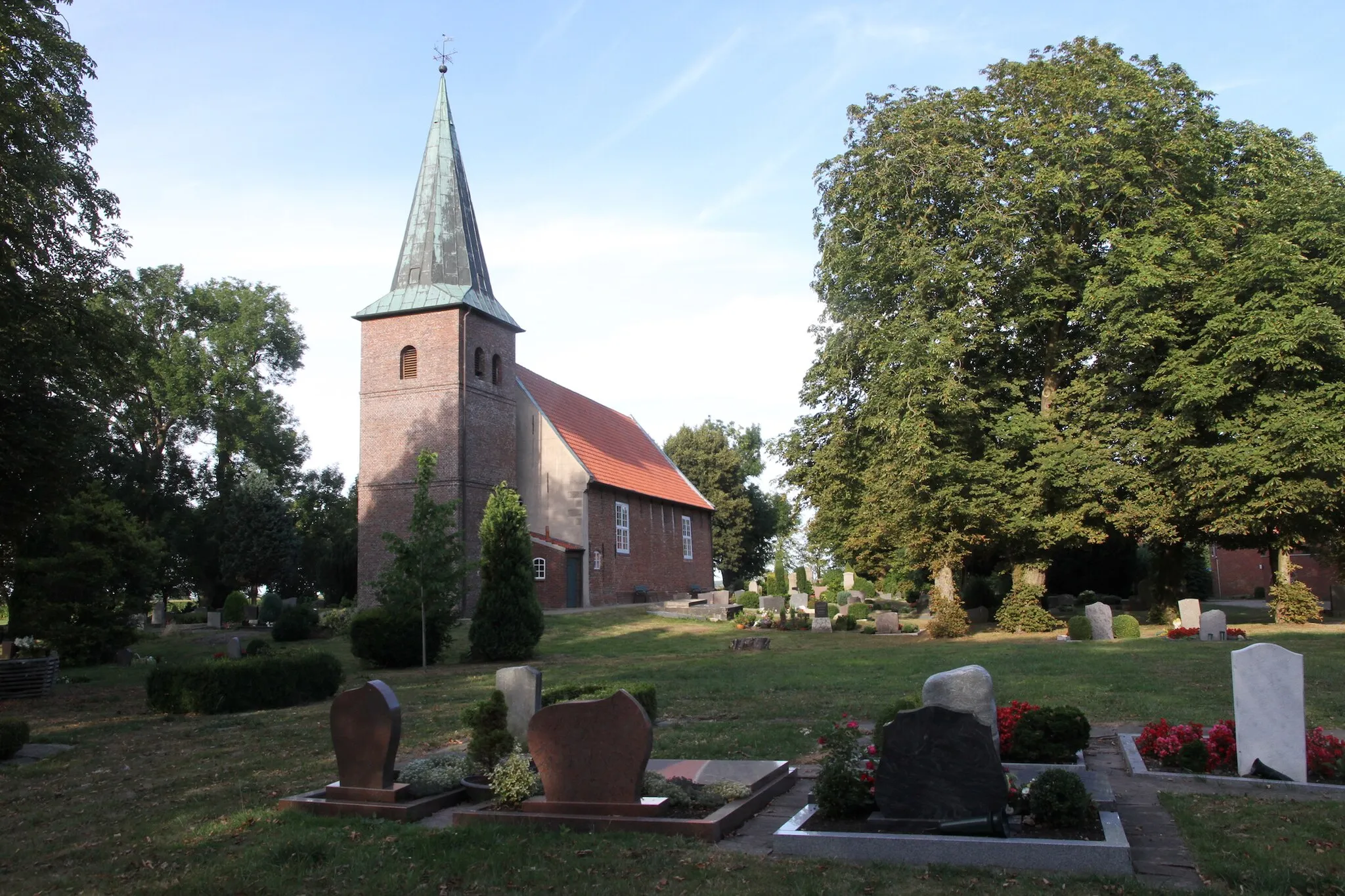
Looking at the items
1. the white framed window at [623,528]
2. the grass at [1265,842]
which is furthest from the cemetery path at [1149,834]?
the white framed window at [623,528]

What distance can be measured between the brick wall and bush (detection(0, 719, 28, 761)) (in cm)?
2820

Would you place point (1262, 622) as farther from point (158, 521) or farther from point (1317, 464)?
point (158, 521)

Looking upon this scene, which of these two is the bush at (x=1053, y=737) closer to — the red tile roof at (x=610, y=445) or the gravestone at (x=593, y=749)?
the gravestone at (x=593, y=749)

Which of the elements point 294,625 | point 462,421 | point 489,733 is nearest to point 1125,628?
point 489,733

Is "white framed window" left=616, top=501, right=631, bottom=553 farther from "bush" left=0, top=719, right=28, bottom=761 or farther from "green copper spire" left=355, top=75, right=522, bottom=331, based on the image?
"bush" left=0, top=719, right=28, bottom=761

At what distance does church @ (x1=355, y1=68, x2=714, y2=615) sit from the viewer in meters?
35.0

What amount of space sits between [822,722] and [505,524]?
12.2 m

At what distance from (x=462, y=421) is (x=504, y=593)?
13.6 metres

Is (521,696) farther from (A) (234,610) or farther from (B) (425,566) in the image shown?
(A) (234,610)

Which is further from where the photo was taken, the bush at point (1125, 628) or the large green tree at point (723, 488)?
the large green tree at point (723, 488)

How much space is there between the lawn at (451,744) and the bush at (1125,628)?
134 centimetres

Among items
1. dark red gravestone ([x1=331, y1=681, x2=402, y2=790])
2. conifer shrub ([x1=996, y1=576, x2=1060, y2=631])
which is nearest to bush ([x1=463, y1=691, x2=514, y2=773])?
dark red gravestone ([x1=331, y1=681, x2=402, y2=790])

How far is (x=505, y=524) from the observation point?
878 inches

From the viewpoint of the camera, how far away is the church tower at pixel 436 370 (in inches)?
1374
